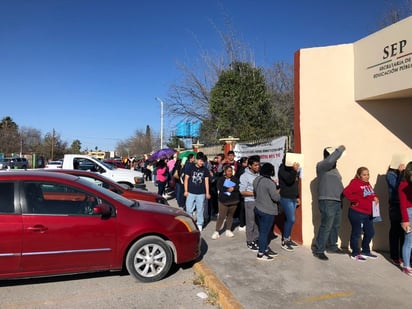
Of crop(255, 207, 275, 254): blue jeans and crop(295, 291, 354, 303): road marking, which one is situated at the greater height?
crop(255, 207, 275, 254): blue jeans

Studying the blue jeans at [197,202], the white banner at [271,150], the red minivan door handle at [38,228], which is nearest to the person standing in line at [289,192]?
the white banner at [271,150]

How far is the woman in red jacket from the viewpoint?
19.7 feet

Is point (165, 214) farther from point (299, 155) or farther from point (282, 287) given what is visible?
point (299, 155)

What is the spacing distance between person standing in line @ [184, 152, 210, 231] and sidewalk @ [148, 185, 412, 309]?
143cm

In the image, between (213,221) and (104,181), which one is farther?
(213,221)

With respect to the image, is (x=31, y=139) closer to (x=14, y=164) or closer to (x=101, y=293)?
Result: (x=14, y=164)

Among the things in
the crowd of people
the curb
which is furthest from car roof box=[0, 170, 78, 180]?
the crowd of people

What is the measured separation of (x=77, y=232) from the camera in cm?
489

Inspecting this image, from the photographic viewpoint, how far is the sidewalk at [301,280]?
439 centimetres

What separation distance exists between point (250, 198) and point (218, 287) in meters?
2.52

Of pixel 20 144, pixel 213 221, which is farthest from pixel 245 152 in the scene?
pixel 20 144

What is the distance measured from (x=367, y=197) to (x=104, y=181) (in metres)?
5.75

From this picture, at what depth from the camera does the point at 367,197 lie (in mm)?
6012

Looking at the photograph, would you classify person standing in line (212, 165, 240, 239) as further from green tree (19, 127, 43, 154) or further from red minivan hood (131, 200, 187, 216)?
green tree (19, 127, 43, 154)
